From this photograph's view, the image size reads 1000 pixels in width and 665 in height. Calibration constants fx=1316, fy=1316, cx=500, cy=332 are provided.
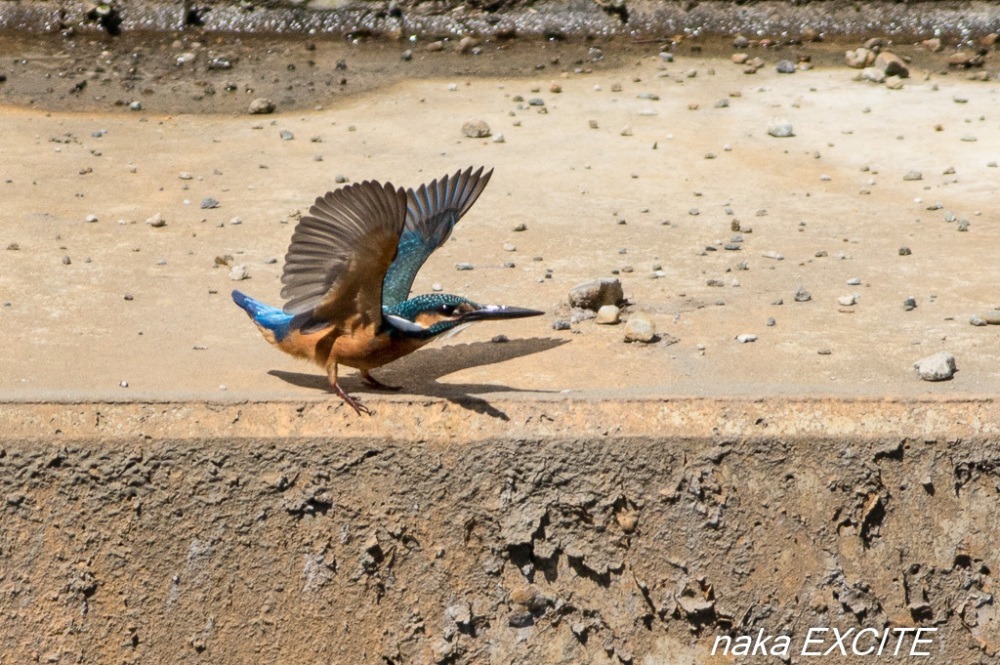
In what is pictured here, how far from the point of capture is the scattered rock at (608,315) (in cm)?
536

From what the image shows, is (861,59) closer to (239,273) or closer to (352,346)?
(239,273)

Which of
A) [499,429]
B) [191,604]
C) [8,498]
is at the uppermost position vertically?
[499,429]

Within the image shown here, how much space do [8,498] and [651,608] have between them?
2.32 meters

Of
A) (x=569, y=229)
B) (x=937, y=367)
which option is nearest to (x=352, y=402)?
(x=937, y=367)

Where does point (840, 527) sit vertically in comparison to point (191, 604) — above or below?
above

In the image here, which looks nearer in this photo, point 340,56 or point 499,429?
point 499,429

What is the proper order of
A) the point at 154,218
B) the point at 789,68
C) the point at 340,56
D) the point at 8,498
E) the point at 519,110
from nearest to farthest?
the point at 8,498 → the point at 154,218 → the point at 519,110 → the point at 789,68 → the point at 340,56

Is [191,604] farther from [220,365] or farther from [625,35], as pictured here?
[625,35]

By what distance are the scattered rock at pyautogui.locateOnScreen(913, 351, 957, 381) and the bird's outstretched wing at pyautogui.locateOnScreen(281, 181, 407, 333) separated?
197 centimetres

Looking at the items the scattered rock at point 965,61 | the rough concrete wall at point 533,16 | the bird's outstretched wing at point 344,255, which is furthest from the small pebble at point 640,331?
the rough concrete wall at point 533,16

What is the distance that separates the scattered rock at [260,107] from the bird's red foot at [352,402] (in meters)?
4.47

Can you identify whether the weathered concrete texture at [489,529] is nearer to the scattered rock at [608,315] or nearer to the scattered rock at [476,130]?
the scattered rock at [608,315]

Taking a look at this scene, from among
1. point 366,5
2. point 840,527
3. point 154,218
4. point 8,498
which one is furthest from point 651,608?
point 366,5

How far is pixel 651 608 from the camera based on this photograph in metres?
4.76
